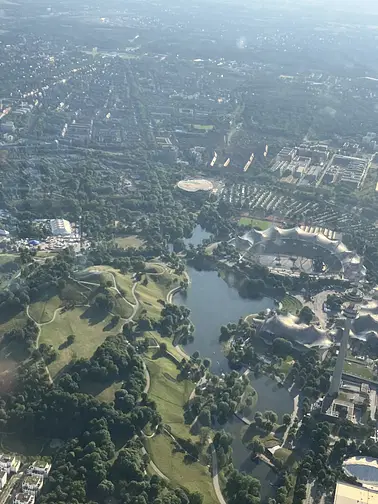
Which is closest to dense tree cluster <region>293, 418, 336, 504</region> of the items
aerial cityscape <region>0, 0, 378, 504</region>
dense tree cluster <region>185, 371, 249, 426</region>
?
aerial cityscape <region>0, 0, 378, 504</region>

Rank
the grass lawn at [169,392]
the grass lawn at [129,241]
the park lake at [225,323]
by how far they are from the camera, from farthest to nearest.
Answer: the grass lawn at [129,241]
the grass lawn at [169,392]
the park lake at [225,323]

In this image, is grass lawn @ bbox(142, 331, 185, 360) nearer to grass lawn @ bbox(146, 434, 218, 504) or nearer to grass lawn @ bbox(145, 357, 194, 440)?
grass lawn @ bbox(145, 357, 194, 440)

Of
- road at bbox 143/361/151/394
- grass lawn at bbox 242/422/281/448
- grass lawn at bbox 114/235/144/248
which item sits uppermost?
road at bbox 143/361/151/394

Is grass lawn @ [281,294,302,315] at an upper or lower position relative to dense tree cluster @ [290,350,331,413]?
lower

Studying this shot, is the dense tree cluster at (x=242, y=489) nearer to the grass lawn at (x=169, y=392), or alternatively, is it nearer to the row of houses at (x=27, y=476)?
the grass lawn at (x=169, y=392)

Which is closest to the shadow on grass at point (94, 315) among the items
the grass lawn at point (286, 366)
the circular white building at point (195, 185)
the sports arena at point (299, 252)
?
the grass lawn at point (286, 366)

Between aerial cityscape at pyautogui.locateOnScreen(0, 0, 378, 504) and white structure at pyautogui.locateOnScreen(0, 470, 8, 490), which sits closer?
white structure at pyautogui.locateOnScreen(0, 470, 8, 490)
